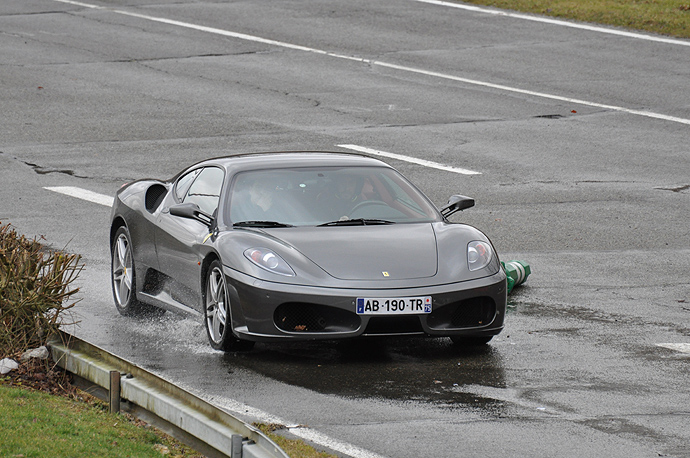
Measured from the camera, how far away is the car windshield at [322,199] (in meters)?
9.24

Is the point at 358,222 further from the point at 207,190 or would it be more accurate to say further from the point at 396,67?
the point at 396,67

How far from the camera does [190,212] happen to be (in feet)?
30.4

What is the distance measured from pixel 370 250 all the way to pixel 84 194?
26.0 ft

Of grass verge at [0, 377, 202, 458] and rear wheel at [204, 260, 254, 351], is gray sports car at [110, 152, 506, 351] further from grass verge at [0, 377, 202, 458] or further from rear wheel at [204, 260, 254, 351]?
grass verge at [0, 377, 202, 458]

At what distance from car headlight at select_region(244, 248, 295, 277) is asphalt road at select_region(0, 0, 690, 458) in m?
0.62

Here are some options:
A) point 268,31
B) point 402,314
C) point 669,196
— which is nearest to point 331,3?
point 268,31

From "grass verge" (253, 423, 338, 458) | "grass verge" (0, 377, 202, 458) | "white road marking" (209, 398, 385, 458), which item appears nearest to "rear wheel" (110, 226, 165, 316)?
"white road marking" (209, 398, 385, 458)

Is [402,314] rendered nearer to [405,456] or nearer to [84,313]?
[405,456]

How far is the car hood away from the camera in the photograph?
8422 mm

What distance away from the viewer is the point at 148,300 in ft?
32.9

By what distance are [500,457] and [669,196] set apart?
10.1 metres

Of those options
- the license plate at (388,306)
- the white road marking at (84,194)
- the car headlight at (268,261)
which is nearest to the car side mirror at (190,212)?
the car headlight at (268,261)

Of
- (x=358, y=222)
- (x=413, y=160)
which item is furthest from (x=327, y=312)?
(x=413, y=160)

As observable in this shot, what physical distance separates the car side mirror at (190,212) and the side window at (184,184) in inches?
34.5
